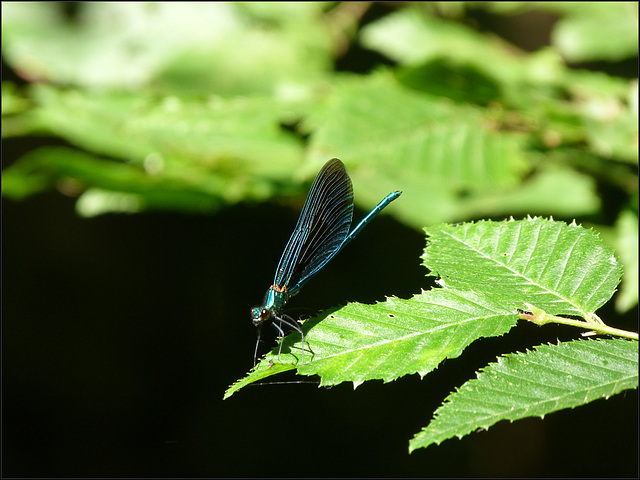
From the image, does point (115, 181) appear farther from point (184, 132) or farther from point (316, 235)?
point (316, 235)

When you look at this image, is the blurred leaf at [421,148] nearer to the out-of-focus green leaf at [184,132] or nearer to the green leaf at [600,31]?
the out-of-focus green leaf at [184,132]

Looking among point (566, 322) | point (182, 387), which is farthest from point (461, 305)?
point (182, 387)

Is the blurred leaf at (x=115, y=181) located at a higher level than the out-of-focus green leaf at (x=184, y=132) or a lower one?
lower

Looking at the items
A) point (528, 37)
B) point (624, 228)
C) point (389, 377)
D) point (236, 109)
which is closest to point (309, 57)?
point (236, 109)

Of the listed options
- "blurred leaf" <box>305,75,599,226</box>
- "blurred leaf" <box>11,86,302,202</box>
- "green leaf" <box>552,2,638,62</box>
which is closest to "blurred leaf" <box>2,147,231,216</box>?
"blurred leaf" <box>11,86,302,202</box>

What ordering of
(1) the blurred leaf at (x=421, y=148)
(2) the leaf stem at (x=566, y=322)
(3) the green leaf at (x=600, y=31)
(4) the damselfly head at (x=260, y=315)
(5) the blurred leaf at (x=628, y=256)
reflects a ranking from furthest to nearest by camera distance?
(3) the green leaf at (x=600, y=31) < (1) the blurred leaf at (x=421, y=148) < (5) the blurred leaf at (x=628, y=256) < (4) the damselfly head at (x=260, y=315) < (2) the leaf stem at (x=566, y=322)

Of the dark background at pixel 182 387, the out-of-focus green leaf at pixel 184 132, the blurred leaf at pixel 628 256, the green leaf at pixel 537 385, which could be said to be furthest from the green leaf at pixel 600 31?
the green leaf at pixel 537 385

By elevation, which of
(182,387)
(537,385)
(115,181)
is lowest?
(182,387)
